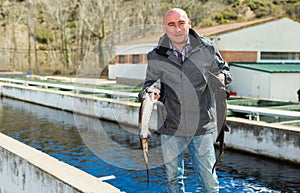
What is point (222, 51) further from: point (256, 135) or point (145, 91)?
point (145, 91)

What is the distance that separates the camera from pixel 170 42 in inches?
144

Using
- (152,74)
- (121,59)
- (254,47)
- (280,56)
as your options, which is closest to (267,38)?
(254,47)

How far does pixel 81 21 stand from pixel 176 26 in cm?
4944

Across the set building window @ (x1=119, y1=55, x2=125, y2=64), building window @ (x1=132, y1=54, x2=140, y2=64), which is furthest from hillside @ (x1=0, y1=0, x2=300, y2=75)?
building window @ (x1=132, y1=54, x2=140, y2=64)

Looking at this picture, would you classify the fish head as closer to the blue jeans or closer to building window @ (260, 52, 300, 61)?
the blue jeans

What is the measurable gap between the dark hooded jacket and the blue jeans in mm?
75

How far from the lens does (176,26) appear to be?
138 inches

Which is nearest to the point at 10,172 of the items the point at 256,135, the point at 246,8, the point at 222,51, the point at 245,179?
the point at 245,179

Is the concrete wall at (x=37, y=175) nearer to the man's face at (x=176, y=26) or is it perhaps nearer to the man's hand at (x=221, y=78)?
the man's hand at (x=221, y=78)

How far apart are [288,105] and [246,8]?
5848 centimetres

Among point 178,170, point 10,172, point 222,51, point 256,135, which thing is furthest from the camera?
point 222,51

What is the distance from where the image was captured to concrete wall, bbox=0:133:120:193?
14.2 ft

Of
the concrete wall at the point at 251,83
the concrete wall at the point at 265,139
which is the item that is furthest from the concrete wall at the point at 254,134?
the concrete wall at the point at 251,83

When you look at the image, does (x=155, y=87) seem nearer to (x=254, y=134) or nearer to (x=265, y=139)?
(x=265, y=139)
